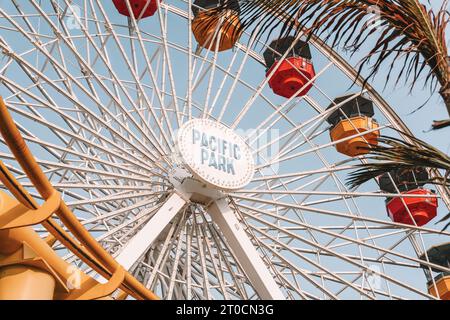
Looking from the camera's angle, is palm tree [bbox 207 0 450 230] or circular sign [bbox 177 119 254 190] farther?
circular sign [bbox 177 119 254 190]

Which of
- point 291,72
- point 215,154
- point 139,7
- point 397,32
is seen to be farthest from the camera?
point 291,72

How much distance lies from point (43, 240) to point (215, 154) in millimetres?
4673

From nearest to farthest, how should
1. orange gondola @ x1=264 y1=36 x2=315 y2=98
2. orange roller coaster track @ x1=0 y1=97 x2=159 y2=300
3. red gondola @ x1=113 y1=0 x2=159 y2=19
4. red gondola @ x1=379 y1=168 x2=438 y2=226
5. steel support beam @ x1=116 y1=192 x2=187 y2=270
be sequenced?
1. orange roller coaster track @ x1=0 y1=97 x2=159 y2=300
2. steel support beam @ x1=116 y1=192 x2=187 y2=270
3. red gondola @ x1=113 y1=0 x2=159 y2=19
4. orange gondola @ x1=264 y1=36 x2=315 y2=98
5. red gondola @ x1=379 y1=168 x2=438 y2=226

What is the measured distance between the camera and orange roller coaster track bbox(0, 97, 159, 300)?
4.35 metres

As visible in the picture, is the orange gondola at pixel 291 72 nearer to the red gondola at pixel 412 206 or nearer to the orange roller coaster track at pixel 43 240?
the red gondola at pixel 412 206

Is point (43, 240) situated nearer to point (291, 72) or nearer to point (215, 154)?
point (215, 154)

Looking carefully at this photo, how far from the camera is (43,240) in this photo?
5.52 metres

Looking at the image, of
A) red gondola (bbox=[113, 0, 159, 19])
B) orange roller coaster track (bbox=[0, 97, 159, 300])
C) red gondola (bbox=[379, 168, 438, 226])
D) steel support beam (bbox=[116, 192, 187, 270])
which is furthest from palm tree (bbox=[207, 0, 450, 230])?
red gondola (bbox=[379, 168, 438, 226])

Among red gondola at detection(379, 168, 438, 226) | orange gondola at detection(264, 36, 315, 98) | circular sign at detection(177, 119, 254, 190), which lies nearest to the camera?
circular sign at detection(177, 119, 254, 190)

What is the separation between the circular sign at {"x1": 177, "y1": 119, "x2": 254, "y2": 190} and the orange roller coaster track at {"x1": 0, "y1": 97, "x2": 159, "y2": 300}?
354cm

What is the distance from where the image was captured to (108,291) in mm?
5508

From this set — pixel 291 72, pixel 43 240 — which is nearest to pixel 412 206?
pixel 291 72

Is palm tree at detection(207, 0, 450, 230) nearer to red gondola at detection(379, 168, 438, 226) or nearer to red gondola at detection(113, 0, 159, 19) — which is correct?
red gondola at detection(113, 0, 159, 19)

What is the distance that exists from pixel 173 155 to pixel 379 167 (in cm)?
706
